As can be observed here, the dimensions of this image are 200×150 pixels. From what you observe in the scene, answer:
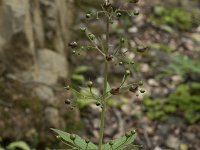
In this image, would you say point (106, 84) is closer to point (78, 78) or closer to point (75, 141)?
point (75, 141)

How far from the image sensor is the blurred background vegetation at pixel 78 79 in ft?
18.5

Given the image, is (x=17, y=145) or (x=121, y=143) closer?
(x=121, y=143)

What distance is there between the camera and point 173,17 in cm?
1019

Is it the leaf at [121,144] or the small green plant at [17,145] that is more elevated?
the small green plant at [17,145]

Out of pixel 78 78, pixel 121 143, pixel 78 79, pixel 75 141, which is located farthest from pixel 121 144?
pixel 78 79

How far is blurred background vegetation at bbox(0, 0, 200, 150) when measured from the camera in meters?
5.64

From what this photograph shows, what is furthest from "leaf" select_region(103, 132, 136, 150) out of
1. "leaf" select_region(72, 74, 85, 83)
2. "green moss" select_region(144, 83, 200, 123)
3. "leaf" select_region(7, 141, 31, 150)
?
"leaf" select_region(72, 74, 85, 83)

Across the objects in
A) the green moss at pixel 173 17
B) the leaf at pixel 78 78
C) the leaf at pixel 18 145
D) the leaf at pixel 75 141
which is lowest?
the leaf at pixel 75 141

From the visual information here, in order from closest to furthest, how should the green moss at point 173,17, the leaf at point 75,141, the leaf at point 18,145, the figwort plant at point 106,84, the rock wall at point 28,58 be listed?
the figwort plant at point 106,84
the leaf at point 75,141
the leaf at point 18,145
the rock wall at point 28,58
the green moss at point 173,17

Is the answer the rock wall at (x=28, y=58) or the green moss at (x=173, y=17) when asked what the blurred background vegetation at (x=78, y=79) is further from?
the green moss at (x=173, y=17)

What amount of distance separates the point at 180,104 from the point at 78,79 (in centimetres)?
163

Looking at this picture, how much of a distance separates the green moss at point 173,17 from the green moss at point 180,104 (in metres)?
2.89

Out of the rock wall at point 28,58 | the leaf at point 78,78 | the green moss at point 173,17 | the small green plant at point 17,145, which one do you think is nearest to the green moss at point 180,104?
the leaf at point 78,78

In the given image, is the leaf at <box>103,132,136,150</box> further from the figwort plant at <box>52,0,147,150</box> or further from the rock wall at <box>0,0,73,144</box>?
the rock wall at <box>0,0,73,144</box>
